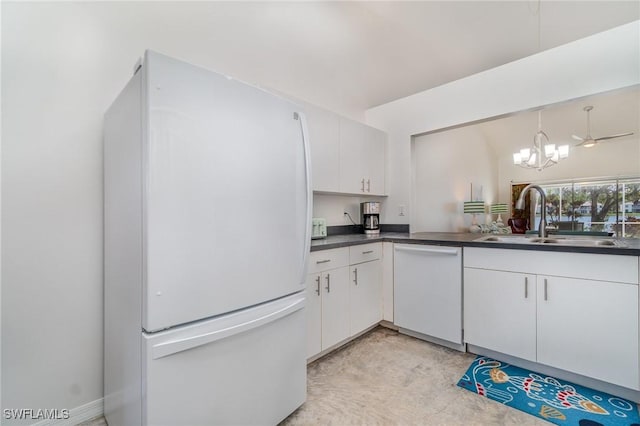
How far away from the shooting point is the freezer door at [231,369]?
1.00m

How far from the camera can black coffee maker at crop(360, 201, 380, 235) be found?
9.81 feet

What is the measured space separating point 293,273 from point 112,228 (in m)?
0.92

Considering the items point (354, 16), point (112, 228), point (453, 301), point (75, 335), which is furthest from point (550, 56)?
point (75, 335)

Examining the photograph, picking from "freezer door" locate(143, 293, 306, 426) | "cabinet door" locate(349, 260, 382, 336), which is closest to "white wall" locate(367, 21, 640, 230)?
"cabinet door" locate(349, 260, 382, 336)

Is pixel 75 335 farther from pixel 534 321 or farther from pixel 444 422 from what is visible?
pixel 534 321

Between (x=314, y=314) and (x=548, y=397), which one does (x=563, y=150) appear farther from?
(x=314, y=314)

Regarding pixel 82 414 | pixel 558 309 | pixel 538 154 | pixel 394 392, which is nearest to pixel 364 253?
pixel 394 392

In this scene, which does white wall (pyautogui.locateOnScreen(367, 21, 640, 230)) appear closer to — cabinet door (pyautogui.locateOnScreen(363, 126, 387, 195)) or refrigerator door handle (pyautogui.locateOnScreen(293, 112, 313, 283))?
cabinet door (pyautogui.locateOnScreen(363, 126, 387, 195))

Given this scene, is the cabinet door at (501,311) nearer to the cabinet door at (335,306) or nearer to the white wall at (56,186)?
the cabinet door at (335,306)

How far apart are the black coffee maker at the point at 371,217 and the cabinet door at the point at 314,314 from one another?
1173mm

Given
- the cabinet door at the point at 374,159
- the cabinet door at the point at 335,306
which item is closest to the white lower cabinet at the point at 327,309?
the cabinet door at the point at 335,306

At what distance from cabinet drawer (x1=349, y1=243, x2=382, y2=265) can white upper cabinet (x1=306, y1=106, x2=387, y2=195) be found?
55 cm

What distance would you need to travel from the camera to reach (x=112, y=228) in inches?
54.7

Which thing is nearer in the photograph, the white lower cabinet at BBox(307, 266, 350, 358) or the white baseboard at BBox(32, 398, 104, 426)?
the white baseboard at BBox(32, 398, 104, 426)
